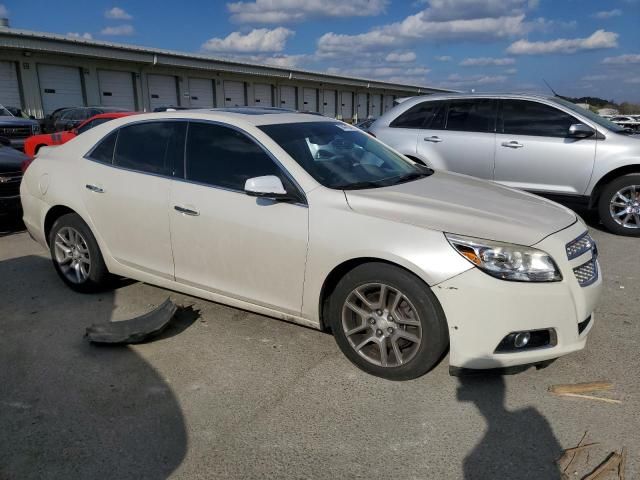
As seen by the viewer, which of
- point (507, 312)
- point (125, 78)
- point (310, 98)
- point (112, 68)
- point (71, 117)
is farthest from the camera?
point (310, 98)

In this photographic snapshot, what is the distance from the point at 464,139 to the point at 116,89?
24.5 m

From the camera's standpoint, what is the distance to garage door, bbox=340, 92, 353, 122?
47353mm

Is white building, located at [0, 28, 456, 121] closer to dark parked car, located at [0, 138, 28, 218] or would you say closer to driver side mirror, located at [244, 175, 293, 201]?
dark parked car, located at [0, 138, 28, 218]

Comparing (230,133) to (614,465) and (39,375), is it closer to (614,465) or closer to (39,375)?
(39,375)

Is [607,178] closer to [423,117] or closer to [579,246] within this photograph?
[423,117]

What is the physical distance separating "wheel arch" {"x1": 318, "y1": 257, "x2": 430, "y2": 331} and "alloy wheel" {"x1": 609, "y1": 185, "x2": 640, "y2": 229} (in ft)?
16.4

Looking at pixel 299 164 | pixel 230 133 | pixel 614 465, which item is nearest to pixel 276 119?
pixel 230 133

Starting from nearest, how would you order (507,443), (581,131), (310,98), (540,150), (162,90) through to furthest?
1. (507,443)
2. (581,131)
3. (540,150)
4. (162,90)
5. (310,98)

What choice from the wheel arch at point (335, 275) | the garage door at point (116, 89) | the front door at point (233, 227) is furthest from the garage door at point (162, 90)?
the wheel arch at point (335, 275)

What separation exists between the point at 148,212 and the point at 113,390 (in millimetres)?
1355

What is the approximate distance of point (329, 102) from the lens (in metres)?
45.4

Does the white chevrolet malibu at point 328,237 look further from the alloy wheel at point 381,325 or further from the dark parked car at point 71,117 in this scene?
the dark parked car at point 71,117

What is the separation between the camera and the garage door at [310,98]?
136 feet

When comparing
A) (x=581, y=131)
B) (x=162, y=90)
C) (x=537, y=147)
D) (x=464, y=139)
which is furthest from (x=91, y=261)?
(x=162, y=90)
